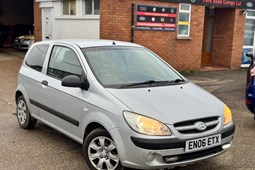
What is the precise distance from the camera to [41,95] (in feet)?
16.3

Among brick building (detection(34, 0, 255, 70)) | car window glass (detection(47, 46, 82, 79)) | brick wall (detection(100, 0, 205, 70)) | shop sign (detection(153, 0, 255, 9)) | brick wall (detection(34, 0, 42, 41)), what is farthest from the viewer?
brick wall (detection(34, 0, 42, 41))

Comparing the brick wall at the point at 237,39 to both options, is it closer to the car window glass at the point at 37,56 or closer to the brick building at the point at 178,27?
the brick building at the point at 178,27

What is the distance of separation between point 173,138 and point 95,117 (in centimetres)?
92

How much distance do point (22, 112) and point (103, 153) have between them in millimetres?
2375

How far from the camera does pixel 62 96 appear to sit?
447 cm

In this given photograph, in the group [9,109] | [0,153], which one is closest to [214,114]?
[0,153]

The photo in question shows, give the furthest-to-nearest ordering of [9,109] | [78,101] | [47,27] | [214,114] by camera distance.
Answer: [47,27], [9,109], [78,101], [214,114]

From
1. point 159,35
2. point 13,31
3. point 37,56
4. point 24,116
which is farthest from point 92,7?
point 13,31

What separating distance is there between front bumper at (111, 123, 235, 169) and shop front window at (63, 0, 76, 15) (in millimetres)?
10191

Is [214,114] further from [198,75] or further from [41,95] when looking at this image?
[198,75]

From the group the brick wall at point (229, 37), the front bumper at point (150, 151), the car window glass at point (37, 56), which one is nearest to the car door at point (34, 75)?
the car window glass at point (37, 56)

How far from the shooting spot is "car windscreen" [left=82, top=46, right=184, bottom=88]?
4.21 metres

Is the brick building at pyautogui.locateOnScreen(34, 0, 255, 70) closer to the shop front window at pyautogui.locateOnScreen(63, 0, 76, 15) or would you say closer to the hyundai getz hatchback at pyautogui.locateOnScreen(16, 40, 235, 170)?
the shop front window at pyautogui.locateOnScreen(63, 0, 76, 15)

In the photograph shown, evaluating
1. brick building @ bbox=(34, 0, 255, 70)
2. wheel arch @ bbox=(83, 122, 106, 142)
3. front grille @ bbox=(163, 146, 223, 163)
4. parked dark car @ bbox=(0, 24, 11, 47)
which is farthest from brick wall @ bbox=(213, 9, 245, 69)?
parked dark car @ bbox=(0, 24, 11, 47)
